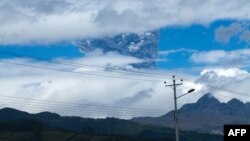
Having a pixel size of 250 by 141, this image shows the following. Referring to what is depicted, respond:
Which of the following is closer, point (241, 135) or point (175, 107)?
point (241, 135)

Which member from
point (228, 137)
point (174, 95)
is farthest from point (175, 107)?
point (228, 137)

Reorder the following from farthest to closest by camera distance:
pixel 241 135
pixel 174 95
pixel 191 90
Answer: pixel 174 95
pixel 191 90
pixel 241 135

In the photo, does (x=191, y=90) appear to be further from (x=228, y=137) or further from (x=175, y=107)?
(x=228, y=137)

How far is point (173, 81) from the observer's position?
115312 millimetres

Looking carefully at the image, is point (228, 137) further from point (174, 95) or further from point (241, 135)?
point (174, 95)

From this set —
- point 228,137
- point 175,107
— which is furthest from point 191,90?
point 228,137

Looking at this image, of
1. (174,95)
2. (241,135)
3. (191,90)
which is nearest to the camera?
(241,135)

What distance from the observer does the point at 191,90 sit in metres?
105

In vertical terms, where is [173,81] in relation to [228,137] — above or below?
above

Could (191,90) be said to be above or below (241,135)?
above

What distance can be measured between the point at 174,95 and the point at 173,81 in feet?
12.5

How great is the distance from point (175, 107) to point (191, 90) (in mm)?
7844

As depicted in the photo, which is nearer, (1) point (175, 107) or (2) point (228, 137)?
(2) point (228, 137)

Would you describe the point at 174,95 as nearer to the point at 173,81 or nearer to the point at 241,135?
the point at 173,81
